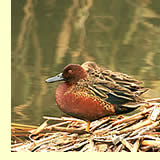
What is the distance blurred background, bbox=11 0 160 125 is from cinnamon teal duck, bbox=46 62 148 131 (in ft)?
1.08

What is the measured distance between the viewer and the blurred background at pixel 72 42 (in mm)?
2756

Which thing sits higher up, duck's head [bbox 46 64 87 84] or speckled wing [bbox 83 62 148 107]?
duck's head [bbox 46 64 87 84]

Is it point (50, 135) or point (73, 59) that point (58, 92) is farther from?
point (73, 59)

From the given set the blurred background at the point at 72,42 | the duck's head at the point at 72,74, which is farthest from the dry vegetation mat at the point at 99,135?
the duck's head at the point at 72,74

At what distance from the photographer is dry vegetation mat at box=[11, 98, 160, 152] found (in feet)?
7.95

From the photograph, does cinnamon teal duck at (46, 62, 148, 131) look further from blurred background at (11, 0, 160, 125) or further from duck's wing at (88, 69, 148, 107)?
blurred background at (11, 0, 160, 125)

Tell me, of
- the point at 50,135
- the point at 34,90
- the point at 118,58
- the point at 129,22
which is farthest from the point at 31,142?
the point at 129,22

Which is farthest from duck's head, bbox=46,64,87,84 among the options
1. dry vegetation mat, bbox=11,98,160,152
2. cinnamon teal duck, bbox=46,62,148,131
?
dry vegetation mat, bbox=11,98,160,152

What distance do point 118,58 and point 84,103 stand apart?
753mm

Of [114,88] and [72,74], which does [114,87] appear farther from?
[72,74]

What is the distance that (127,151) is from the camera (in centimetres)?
240

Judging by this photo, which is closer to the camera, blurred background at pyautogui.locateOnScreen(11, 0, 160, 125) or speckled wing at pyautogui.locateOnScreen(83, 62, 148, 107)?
speckled wing at pyautogui.locateOnScreen(83, 62, 148, 107)

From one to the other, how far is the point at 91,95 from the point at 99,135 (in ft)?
0.74
